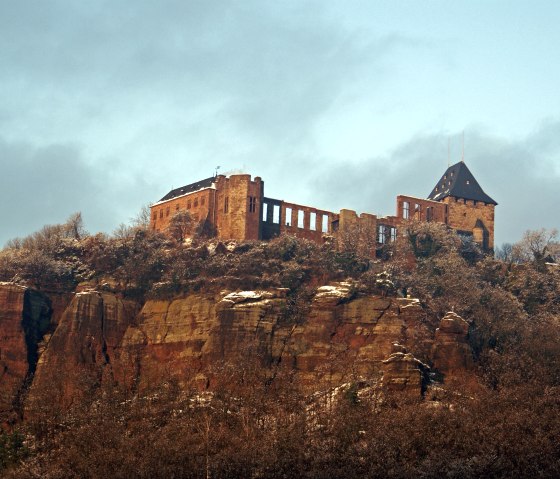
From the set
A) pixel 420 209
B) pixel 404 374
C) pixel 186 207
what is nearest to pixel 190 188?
pixel 186 207

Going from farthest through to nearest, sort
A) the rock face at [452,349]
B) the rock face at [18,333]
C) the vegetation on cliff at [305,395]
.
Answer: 1. the rock face at [18,333]
2. the rock face at [452,349]
3. the vegetation on cliff at [305,395]

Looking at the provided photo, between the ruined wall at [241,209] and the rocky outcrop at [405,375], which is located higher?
the ruined wall at [241,209]

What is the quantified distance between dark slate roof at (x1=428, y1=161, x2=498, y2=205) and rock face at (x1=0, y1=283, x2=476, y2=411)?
31.0 metres

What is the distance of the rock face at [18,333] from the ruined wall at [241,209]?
17784 millimetres

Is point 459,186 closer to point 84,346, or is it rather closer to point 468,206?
point 468,206

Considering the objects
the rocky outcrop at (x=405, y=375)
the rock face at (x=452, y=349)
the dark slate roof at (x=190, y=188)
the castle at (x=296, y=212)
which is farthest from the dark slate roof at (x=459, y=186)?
the rocky outcrop at (x=405, y=375)

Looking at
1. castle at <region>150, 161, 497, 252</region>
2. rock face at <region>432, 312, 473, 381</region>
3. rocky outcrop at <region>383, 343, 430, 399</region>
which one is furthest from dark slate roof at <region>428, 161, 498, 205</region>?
rocky outcrop at <region>383, 343, 430, 399</region>

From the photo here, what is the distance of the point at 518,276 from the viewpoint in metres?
132

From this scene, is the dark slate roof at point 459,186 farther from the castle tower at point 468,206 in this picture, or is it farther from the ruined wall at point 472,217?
the ruined wall at point 472,217

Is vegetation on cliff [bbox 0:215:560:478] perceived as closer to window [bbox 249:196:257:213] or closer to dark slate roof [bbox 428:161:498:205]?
window [bbox 249:196:257:213]

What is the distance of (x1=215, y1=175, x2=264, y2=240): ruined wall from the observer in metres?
130

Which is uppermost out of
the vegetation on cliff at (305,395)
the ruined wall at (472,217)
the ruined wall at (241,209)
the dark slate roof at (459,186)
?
the dark slate roof at (459,186)

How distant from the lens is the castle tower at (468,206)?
145625mm

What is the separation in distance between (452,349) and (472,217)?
115 feet
